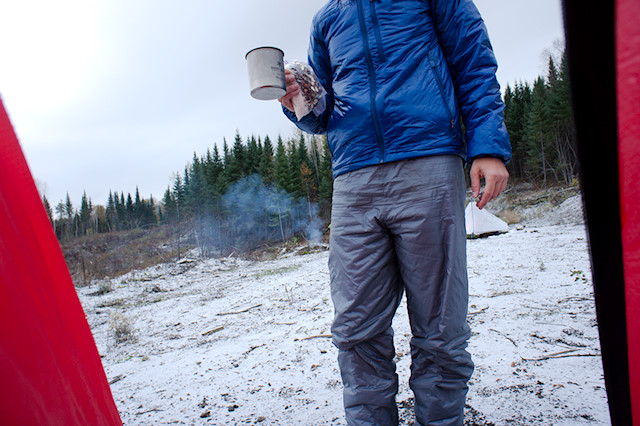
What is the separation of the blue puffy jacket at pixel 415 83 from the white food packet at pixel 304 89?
114mm

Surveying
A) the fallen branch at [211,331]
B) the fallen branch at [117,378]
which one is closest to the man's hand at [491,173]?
the fallen branch at [117,378]

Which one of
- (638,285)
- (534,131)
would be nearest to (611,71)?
(638,285)

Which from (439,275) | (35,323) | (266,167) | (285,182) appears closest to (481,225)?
(439,275)

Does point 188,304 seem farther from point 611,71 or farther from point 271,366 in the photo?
point 611,71

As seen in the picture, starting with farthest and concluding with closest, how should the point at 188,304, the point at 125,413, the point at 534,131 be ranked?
the point at 534,131
the point at 188,304
the point at 125,413

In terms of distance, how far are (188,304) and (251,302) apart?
133 cm

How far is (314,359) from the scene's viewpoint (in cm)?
216

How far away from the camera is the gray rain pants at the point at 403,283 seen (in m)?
1.17

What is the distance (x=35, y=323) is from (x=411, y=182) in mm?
1140

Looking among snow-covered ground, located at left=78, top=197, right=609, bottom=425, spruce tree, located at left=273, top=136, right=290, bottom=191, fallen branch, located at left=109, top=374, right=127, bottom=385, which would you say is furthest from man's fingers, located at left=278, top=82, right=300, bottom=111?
spruce tree, located at left=273, top=136, right=290, bottom=191

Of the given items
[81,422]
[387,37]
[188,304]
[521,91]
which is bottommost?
[188,304]

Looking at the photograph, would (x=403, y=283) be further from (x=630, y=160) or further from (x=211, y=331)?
(x=211, y=331)

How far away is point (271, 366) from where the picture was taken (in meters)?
2.14

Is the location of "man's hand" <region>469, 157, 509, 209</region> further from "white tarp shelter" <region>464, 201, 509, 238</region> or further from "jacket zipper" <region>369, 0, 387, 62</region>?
"white tarp shelter" <region>464, 201, 509, 238</region>
